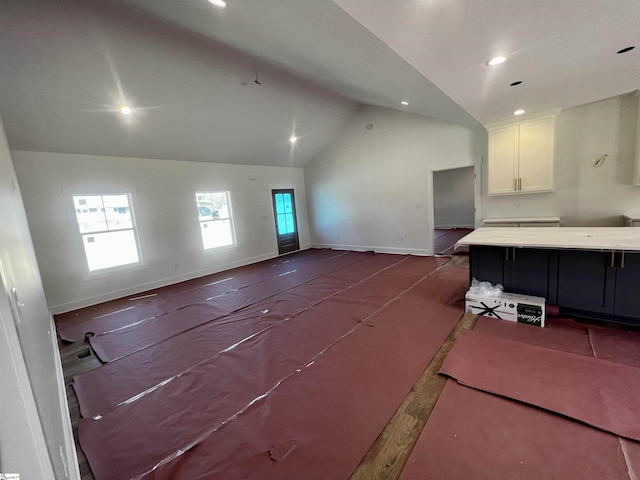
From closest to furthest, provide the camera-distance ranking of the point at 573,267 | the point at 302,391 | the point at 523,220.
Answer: the point at 302,391
the point at 573,267
the point at 523,220

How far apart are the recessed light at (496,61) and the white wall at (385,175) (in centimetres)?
305

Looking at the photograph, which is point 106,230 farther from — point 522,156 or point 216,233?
point 522,156

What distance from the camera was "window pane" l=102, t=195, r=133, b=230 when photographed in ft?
16.1

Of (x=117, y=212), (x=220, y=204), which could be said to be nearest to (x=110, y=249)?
(x=117, y=212)

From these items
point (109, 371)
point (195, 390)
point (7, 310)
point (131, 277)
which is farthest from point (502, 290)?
point (131, 277)

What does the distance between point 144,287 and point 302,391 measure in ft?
15.4

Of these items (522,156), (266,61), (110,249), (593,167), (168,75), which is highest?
(168,75)

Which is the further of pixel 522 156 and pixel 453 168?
pixel 453 168

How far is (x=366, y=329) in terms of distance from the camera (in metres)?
3.03

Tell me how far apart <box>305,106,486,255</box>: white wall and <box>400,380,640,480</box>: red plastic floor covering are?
15.8ft

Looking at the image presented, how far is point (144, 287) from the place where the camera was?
535 cm

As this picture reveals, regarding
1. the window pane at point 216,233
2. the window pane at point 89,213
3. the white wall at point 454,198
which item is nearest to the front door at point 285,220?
the window pane at point 216,233

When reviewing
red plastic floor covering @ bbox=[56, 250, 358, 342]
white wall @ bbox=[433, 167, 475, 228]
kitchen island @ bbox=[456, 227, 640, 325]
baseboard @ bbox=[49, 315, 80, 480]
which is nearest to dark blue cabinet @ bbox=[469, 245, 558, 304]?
kitchen island @ bbox=[456, 227, 640, 325]

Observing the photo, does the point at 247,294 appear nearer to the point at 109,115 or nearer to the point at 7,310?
the point at 109,115
